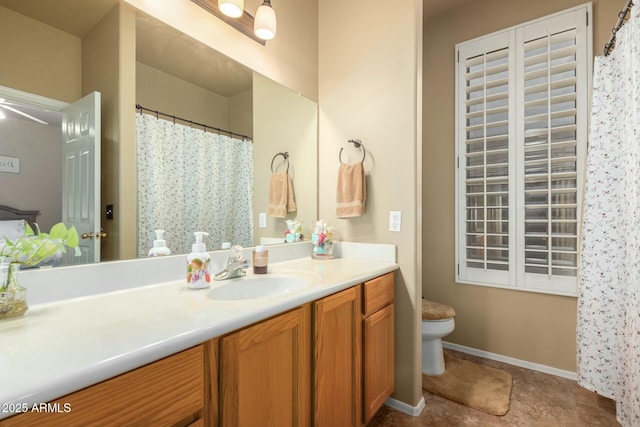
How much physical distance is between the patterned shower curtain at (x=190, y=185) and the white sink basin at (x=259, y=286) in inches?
10.8

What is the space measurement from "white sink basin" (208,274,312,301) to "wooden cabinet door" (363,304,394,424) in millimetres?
382

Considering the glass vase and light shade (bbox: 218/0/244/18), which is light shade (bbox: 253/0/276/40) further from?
the glass vase

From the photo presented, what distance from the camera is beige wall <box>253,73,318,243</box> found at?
1.74m

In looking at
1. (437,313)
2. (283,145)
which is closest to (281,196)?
(283,145)

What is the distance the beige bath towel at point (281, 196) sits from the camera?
1.84 m

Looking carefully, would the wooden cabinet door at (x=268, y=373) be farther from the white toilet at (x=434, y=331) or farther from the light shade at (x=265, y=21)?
the light shade at (x=265, y=21)

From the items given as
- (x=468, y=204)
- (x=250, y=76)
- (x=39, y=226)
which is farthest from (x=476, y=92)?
(x=39, y=226)

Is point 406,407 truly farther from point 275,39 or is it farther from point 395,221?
point 275,39

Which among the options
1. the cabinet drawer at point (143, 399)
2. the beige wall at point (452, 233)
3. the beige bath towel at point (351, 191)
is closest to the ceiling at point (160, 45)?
the beige bath towel at point (351, 191)

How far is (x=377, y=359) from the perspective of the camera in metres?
1.52

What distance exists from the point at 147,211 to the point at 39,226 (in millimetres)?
331

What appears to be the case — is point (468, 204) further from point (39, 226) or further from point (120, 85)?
point (39, 226)

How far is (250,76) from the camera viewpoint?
1659 mm

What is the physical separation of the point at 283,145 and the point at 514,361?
2359 mm
